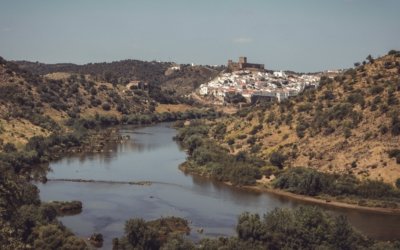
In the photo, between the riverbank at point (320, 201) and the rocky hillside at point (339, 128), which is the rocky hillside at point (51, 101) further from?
the riverbank at point (320, 201)

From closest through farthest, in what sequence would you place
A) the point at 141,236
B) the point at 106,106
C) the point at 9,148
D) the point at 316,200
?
the point at 141,236
the point at 316,200
the point at 9,148
the point at 106,106

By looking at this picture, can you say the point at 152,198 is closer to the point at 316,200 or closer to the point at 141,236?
the point at 316,200

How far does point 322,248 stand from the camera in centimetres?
3628

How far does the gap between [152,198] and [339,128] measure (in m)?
26.2

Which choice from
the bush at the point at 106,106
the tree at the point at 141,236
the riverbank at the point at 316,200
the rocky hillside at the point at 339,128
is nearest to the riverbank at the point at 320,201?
the riverbank at the point at 316,200

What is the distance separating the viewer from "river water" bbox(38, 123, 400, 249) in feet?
162

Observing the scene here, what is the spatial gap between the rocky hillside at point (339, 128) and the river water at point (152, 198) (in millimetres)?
A: 9010

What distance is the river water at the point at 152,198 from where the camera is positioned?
49344 mm

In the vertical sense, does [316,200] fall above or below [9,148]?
below

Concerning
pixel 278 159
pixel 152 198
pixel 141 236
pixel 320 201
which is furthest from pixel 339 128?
pixel 141 236

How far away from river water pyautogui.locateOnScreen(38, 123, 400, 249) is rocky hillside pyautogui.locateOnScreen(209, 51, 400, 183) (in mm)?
9010

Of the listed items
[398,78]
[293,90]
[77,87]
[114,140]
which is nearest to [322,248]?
[398,78]

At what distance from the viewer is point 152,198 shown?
197 feet

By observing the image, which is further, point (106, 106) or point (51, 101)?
point (106, 106)
